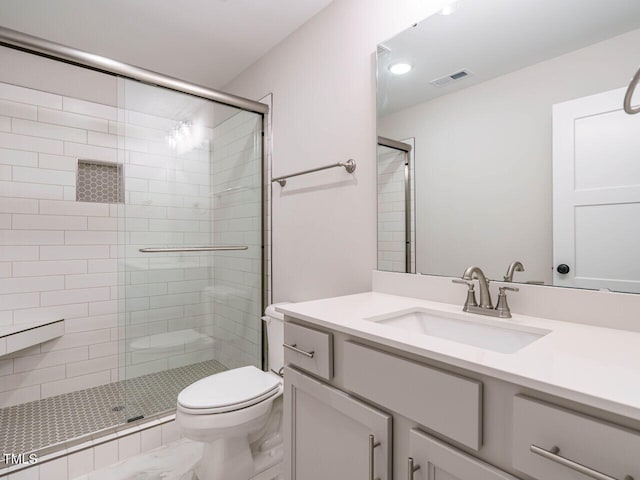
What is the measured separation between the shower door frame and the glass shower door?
0.13 feet

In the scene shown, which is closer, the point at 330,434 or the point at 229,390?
the point at 330,434

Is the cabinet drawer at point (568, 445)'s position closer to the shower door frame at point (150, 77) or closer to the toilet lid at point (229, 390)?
the toilet lid at point (229, 390)

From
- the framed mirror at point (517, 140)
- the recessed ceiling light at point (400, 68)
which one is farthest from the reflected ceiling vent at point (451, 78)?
the recessed ceiling light at point (400, 68)

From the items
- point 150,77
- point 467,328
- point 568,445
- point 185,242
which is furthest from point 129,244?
point 568,445

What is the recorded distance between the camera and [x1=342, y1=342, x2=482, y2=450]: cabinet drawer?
2.24 ft

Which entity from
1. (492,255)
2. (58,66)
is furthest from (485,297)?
(58,66)

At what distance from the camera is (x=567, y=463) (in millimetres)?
547

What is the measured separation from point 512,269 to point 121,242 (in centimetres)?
190

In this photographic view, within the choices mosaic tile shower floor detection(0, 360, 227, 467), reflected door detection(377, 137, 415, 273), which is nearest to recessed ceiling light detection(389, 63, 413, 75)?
reflected door detection(377, 137, 415, 273)

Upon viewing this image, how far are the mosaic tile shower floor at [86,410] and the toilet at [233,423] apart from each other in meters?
0.52

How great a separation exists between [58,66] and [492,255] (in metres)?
2.93

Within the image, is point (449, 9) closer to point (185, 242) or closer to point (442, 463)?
point (442, 463)

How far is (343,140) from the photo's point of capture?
5.76ft

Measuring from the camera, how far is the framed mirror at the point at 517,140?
95 centimetres
